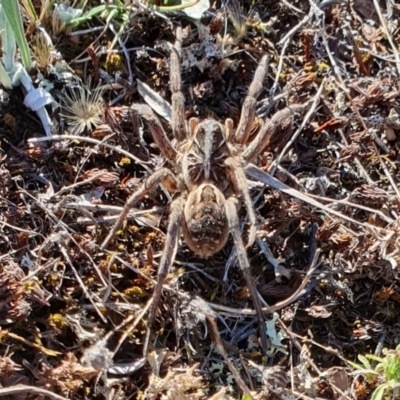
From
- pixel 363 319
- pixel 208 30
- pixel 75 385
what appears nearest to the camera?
pixel 75 385

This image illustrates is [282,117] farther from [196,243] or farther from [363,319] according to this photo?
[363,319]

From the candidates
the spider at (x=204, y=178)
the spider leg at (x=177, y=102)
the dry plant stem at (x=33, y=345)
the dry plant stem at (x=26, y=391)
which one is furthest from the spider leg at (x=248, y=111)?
the dry plant stem at (x=26, y=391)

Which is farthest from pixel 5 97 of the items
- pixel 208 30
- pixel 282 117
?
pixel 282 117

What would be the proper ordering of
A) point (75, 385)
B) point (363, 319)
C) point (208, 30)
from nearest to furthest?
point (75, 385), point (363, 319), point (208, 30)

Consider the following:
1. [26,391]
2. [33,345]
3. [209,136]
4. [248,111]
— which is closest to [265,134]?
[248,111]

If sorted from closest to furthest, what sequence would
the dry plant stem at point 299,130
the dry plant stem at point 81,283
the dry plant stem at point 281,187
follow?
the dry plant stem at point 81,283, the dry plant stem at point 281,187, the dry plant stem at point 299,130

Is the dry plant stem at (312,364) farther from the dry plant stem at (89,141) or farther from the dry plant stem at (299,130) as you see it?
the dry plant stem at (89,141)

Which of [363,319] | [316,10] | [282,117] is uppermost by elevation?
[316,10]

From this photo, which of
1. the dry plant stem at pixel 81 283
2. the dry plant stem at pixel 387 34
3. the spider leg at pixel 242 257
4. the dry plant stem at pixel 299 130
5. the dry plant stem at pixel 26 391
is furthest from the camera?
the dry plant stem at pixel 387 34

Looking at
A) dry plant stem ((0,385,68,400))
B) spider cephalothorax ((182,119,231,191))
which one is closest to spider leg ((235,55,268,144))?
spider cephalothorax ((182,119,231,191))
